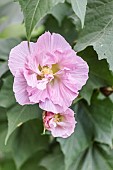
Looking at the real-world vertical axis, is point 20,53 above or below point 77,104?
above

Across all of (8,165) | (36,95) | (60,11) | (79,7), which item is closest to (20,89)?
(36,95)

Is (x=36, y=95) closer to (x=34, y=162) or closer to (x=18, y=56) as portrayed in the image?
(x=18, y=56)

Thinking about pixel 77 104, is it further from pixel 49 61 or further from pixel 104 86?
pixel 49 61

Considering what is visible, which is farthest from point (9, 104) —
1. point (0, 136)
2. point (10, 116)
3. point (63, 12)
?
point (63, 12)

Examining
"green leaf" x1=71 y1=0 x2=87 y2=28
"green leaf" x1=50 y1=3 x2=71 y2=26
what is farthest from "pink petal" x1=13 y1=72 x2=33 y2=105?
"green leaf" x1=50 y1=3 x2=71 y2=26

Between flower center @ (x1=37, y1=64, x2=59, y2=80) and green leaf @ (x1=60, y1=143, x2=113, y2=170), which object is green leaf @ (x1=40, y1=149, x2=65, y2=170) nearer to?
green leaf @ (x1=60, y1=143, x2=113, y2=170)

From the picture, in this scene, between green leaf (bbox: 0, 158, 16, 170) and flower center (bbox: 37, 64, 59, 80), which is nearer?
flower center (bbox: 37, 64, 59, 80)
